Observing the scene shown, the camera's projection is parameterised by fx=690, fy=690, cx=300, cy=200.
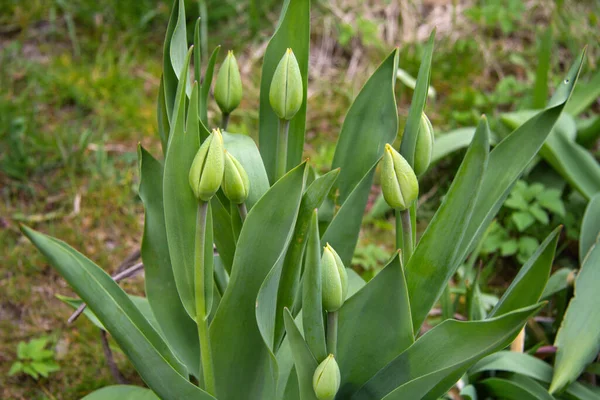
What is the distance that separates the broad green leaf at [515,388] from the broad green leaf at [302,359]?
1.60ft

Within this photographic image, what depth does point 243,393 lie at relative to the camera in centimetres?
105

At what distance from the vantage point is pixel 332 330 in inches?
34.7

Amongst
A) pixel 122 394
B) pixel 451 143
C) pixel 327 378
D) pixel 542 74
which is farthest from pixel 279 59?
pixel 542 74

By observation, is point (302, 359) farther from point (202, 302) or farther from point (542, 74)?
point (542, 74)

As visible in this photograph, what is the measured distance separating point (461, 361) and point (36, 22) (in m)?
2.46

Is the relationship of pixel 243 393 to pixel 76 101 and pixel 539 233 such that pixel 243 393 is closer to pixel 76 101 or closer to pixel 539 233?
pixel 539 233

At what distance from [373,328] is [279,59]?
43cm

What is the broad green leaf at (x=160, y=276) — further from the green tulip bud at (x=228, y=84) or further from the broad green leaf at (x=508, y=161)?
the broad green leaf at (x=508, y=161)

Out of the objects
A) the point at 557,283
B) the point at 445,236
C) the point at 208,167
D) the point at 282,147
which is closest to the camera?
the point at 208,167

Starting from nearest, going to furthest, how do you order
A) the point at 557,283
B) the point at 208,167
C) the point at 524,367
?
the point at 208,167 < the point at 524,367 < the point at 557,283

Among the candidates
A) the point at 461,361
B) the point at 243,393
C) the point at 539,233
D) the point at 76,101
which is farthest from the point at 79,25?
the point at 461,361

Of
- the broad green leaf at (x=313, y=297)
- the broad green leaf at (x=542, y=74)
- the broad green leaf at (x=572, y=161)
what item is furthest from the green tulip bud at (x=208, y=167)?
the broad green leaf at (x=542, y=74)

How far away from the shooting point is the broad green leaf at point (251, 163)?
0.99 m

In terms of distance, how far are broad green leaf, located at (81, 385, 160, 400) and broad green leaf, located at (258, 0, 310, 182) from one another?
43 cm
